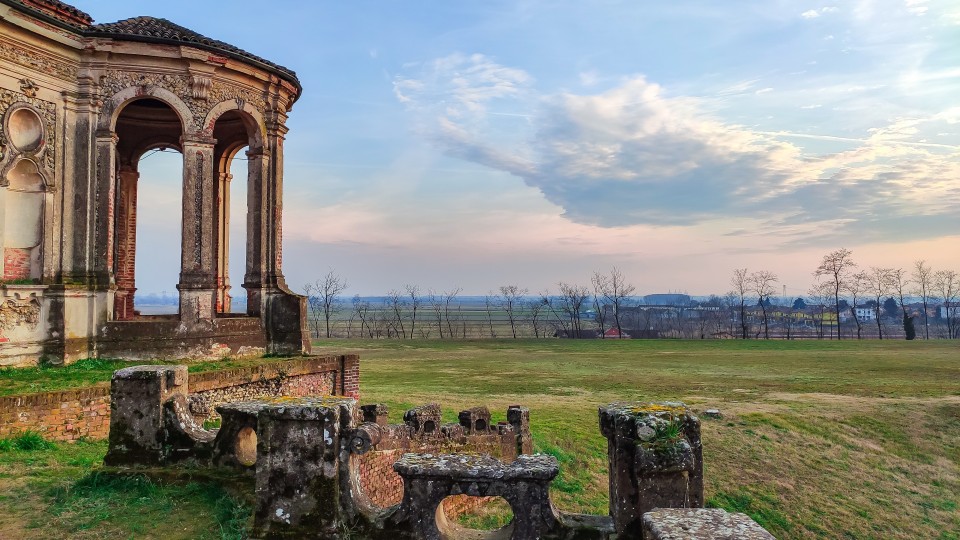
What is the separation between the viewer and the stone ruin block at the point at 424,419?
39.2ft

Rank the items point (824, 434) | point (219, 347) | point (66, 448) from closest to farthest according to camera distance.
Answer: point (66, 448) < point (219, 347) < point (824, 434)

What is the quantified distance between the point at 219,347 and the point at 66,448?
5.37m

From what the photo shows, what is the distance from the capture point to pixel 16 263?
41.4 feet

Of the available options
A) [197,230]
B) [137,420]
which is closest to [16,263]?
[197,230]

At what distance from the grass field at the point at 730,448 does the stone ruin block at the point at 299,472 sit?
813 millimetres

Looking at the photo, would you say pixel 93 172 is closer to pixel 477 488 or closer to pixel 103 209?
pixel 103 209

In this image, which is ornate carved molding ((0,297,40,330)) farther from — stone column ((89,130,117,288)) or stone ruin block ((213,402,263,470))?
stone ruin block ((213,402,263,470))

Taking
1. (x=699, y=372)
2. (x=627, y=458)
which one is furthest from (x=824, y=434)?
(x=627, y=458)

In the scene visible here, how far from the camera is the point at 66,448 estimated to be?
8641 mm

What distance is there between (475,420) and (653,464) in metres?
9.05

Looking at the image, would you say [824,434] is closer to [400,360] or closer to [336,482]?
[336,482]

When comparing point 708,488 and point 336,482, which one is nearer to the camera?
point 336,482

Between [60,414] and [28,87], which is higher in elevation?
[28,87]

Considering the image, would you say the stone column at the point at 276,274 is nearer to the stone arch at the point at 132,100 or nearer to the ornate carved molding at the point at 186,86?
the ornate carved molding at the point at 186,86
